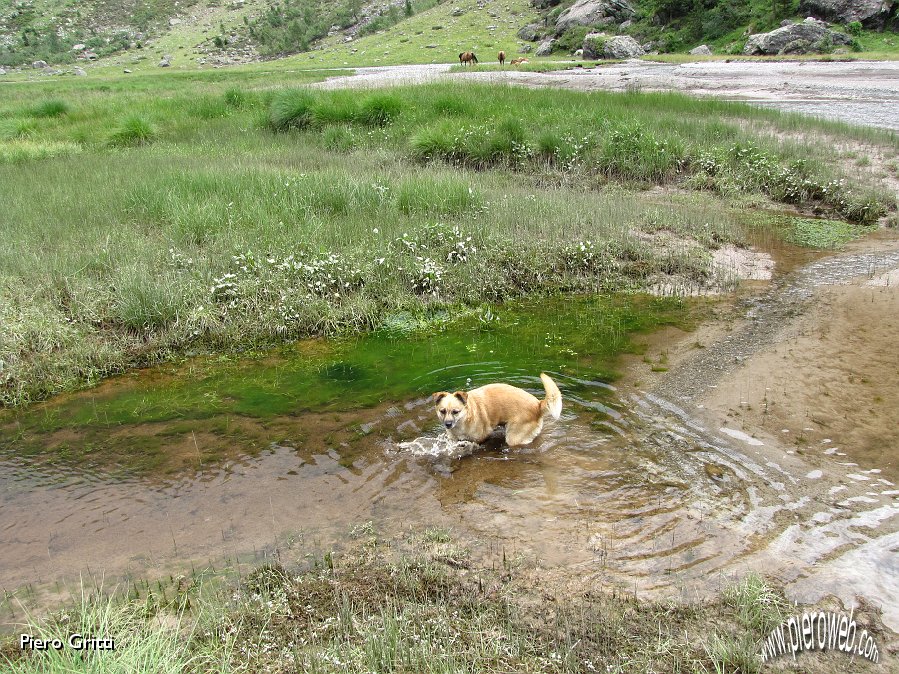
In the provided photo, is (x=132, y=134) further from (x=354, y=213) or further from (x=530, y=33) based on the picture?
(x=530, y=33)

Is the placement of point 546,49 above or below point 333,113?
above

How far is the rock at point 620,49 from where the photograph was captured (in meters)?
40.8

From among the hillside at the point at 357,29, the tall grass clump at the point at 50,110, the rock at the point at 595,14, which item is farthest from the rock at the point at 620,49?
the tall grass clump at the point at 50,110

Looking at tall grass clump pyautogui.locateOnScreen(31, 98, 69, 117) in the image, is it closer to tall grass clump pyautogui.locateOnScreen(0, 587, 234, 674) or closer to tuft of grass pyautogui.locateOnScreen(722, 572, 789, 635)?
tall grass clump pyautogui.locateOnScreen(0, 587, 234, 674)

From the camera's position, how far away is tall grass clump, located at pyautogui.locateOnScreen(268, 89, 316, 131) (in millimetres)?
18570

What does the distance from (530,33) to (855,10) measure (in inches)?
963

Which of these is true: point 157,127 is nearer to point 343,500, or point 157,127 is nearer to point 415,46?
point 343,500

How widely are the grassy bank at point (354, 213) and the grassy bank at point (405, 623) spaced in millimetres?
4322

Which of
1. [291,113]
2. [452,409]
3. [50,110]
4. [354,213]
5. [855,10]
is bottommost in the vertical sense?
[452,409]

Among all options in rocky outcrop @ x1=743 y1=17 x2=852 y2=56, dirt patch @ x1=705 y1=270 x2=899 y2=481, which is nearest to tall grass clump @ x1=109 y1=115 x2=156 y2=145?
dirt patch @ x1=705 y1=270 x2=899 y2=481

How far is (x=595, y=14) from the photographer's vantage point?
162 feet

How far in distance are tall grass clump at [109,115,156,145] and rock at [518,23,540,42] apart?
41882 mm

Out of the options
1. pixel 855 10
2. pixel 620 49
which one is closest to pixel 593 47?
pixel 620 49

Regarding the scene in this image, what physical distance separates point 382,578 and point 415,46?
187ft
